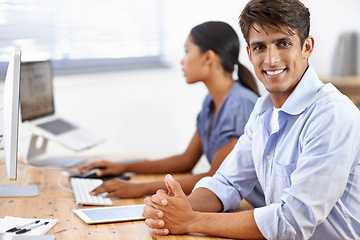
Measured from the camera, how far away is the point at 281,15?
58.4 inches

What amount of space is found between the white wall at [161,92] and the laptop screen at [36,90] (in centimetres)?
106

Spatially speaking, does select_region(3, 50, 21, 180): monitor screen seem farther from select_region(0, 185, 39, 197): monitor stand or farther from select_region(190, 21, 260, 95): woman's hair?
select_region(190, 21, 260, 95): woman's hair

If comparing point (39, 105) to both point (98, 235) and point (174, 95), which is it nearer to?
point (98, 235)

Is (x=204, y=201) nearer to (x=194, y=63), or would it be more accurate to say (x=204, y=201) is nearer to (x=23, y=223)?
(x=23, y=223)

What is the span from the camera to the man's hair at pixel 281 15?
4.90 ft

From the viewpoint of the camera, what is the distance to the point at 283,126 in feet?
5.12

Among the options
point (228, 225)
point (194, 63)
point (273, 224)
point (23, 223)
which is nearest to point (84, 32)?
point (194, 63)

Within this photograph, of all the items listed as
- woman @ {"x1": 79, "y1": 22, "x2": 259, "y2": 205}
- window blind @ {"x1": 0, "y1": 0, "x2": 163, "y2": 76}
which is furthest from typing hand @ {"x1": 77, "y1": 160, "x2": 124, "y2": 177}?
window blind @ {"x1": 0, "y1": 0, "x2": 163, "y2": 76}

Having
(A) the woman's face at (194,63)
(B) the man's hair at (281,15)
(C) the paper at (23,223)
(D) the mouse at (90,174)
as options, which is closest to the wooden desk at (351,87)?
(A) the woman's face at (194,63)

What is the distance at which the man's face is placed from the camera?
4.98 ft

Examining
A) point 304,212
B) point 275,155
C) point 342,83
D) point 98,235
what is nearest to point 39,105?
point 98,235

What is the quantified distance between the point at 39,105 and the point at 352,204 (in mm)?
1607

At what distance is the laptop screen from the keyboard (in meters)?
0.51

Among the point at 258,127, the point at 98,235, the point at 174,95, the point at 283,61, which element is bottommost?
the point at 174,95
